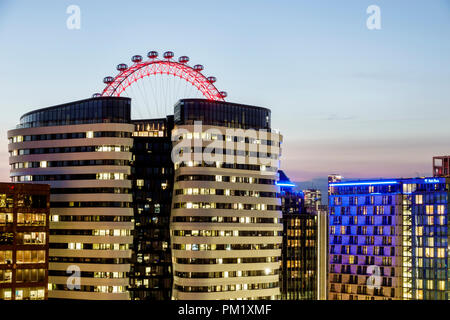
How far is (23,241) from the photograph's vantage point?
161 m

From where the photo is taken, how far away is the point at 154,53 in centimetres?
→ 19662

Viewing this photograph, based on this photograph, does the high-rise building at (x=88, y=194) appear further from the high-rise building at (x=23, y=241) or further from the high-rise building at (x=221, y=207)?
the high-rise building at (x=23, y=241)

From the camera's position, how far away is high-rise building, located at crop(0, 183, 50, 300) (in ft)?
518

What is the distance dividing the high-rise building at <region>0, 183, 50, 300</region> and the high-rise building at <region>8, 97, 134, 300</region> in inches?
719

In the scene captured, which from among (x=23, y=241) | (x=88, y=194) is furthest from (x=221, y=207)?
(x=23, y=241)

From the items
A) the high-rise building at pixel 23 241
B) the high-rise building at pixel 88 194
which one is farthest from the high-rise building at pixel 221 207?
the high-rise building at pixel 23 241

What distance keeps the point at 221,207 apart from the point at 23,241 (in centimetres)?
5044

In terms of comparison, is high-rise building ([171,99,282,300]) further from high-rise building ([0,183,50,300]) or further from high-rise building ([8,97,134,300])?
high-rise building ([0,183,50,300])

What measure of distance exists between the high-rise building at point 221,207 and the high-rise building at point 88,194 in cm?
1341

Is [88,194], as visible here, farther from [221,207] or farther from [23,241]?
[221,207]

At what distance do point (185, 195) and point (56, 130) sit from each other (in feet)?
121

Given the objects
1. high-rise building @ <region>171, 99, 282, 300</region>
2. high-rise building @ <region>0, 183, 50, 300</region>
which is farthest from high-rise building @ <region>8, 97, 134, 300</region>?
high-rise building @ <region>0, 183, 50, 300</region>

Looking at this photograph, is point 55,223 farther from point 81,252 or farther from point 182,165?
point 182,165
